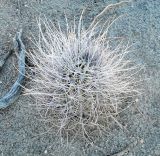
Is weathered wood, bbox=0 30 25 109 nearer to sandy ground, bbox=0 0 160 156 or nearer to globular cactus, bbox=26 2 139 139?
sandy ground, bbox=0 0 160 156

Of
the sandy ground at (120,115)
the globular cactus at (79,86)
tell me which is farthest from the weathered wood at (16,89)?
the globular cactus at (79,86)

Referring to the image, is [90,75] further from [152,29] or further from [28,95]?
[152,29]

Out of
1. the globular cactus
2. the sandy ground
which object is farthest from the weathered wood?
the globular cactus

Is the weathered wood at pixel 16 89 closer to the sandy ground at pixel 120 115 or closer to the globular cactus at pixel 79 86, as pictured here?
the sandy ground at pixel 120 115

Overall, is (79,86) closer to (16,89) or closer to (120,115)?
(120,115)

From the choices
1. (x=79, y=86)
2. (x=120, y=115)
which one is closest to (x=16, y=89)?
(x=79, y=86)

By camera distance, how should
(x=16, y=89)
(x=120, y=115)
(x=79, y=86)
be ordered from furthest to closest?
(x=16, y=89)
(x=120, y=115)
(x=79, y=86)
